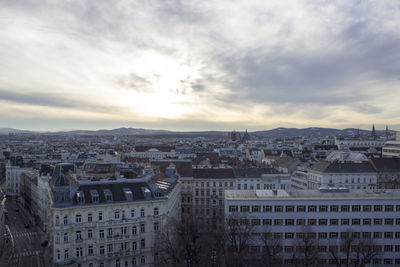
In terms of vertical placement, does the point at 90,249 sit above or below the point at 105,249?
above

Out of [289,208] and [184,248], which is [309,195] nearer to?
[289,208]

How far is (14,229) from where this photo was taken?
292 feet

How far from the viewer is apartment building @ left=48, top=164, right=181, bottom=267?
5409cm

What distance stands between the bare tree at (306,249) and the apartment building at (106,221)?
22156mm

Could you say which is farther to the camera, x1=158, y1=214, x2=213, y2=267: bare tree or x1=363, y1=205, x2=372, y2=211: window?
x1=363, y1=205, x2=372, y2=211: window

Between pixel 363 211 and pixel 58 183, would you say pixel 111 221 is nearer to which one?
pixel 58 183

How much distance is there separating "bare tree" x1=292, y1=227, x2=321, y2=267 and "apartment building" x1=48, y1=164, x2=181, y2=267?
22156mm

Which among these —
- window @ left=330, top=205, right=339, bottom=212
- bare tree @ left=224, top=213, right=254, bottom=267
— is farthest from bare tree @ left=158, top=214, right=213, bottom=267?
window @ left=330, top=205, right=339, bottom=212

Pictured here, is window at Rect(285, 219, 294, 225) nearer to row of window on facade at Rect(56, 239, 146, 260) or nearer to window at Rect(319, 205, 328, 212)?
window at Rect(319, 205, 328, 212)

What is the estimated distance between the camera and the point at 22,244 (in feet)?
253

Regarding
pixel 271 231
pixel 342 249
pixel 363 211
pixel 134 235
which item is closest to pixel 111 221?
pixel 134 235

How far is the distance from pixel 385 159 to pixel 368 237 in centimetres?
5505

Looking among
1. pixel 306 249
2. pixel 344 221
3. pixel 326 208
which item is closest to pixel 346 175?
pixel 344 221

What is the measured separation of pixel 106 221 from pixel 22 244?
33033mm
